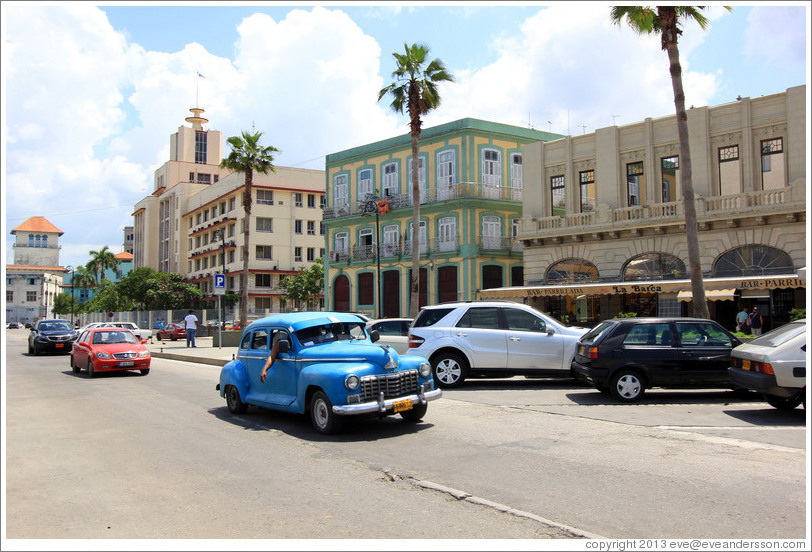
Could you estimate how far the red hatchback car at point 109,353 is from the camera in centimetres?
1867

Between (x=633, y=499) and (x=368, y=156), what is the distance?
4068cm

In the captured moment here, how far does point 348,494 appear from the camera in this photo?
633cm

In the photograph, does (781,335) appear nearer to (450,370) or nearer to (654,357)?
(654,357)

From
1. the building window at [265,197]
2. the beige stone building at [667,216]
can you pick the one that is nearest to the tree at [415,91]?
the beige stone building at [667,216]

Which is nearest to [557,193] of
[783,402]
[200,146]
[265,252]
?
[783,402]

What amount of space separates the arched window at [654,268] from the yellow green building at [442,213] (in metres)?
10.6

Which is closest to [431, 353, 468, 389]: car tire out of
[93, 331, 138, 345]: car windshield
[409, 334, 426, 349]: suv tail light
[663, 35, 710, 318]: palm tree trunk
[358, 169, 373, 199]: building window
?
[409, 334, 426, 349]: suv tail light

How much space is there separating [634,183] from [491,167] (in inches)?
459

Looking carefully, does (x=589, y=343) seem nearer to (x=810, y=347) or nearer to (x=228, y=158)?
(x=810, y=347)

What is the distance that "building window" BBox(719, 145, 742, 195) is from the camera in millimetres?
26438

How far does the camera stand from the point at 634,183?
29.7 metres

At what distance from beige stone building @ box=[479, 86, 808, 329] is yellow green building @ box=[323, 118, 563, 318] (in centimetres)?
529

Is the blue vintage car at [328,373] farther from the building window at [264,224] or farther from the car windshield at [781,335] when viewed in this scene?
the building window at [264,224]

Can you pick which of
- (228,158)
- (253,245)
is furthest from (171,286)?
(228,158)
